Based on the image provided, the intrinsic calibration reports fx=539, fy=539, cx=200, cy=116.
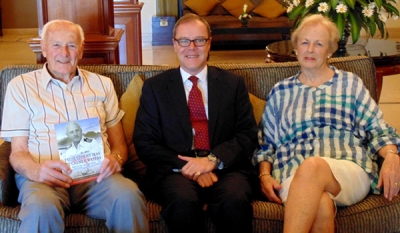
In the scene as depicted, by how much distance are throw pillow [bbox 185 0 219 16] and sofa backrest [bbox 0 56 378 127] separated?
602 centimetres

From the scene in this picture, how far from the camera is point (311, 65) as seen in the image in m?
2.45

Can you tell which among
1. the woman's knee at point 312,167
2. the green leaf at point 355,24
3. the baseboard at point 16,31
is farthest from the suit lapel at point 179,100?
the baseboard at point 16,31

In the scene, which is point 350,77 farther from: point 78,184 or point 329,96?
point 78,184

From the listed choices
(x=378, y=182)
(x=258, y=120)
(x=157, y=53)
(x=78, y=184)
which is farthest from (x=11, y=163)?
(x=157, y=53)

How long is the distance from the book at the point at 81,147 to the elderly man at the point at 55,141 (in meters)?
0.03

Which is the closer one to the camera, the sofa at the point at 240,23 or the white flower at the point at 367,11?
the white flower at the point at 367,11

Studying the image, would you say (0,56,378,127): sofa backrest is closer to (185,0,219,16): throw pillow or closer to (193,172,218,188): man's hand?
(193,172,218,188): man's hand

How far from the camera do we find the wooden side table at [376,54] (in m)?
3.46

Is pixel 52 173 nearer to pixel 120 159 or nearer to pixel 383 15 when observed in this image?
pixel 120 159

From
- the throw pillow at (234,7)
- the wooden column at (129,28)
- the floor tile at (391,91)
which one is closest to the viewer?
the wooden column at (129,28)

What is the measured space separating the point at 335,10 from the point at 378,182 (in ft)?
4.71

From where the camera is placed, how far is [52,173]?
2105 mm

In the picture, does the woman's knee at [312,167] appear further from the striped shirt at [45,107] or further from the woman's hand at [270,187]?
the striped shirt at [45,107]

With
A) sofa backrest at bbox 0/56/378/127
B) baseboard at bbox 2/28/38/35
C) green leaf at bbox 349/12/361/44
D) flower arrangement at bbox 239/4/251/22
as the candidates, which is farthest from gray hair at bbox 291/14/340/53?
baseboard at bbox 2/28/38/35
